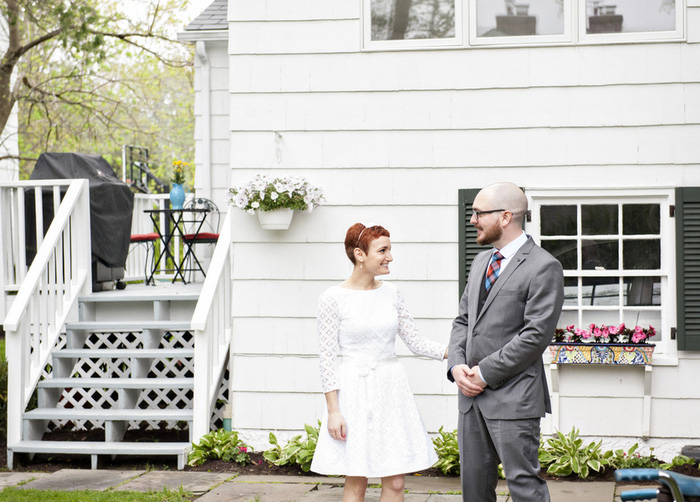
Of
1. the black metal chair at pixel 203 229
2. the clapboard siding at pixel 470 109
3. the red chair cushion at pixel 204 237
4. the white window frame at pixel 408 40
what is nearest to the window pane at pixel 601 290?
the clapboard siding at pixel 470 109

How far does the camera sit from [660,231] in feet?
19.7

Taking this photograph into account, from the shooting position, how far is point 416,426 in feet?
13.3

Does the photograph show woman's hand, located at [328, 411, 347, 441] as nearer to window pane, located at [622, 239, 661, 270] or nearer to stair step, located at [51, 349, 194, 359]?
window pane, located at [622, 239, 661, 270]

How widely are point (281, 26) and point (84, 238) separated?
2.67 m

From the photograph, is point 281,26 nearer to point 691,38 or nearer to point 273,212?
point 273,212

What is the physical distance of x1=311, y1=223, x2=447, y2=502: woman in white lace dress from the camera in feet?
12.8

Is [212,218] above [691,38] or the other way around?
the other way around

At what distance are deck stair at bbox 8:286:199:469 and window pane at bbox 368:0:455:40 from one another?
8.74ft

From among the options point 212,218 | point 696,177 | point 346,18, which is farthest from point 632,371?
point 212,218

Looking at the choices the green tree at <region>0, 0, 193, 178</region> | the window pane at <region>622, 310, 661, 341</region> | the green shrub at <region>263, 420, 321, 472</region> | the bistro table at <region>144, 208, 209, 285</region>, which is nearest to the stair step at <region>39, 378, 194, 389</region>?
the green shrub at <region>263, 420, 321, 472</region>

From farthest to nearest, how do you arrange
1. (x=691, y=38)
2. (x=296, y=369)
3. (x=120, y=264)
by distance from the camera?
(x=120, y=264) → (x=296, y=369) → (x=691, y=38)

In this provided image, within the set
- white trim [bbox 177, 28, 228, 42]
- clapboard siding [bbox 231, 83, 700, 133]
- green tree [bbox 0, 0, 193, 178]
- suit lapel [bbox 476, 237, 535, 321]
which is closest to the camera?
suit lapel [bbox 476, 237, 535, 321]

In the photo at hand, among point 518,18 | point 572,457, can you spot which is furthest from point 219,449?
point 518,18

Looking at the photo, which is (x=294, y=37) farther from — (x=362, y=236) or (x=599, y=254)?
(x=362, y=236)
